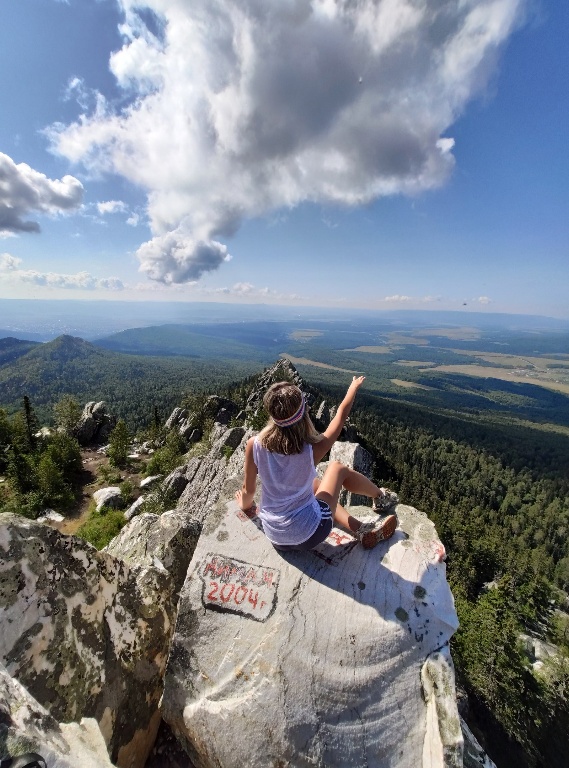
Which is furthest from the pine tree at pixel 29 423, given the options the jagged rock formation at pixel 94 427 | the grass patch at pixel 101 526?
the grass patch at pixel 101 526

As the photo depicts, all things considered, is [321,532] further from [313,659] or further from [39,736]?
[39,736]

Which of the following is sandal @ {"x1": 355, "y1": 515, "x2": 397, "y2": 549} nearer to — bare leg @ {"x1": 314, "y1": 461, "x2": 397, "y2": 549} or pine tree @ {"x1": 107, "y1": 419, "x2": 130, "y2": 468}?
bare leg @ {"x1": 314, "y1": 461, "x2": 397, "y2": 549}

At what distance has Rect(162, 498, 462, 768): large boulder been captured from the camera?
4.73 m

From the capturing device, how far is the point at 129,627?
6.07m

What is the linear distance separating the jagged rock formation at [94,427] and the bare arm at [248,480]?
60.0m

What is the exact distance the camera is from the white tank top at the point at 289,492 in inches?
239

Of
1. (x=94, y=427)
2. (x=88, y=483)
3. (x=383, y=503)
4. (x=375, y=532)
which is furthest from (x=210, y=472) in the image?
(x=94, y=427)

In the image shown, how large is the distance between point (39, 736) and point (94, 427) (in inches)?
2596

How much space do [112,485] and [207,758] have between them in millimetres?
42580

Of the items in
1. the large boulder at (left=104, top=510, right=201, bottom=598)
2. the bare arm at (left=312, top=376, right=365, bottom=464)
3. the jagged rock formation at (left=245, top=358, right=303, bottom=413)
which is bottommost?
the jagged rock formation at (left=245, top=358, right=303, bottom=413)

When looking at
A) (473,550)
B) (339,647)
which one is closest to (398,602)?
(339,647)

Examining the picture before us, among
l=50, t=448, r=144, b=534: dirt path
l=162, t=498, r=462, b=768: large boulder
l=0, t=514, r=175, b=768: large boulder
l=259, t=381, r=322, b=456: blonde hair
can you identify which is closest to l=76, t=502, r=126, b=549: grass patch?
l=50, t=448, r=144, b=534: dirt path

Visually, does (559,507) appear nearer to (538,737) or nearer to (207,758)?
(538,737)

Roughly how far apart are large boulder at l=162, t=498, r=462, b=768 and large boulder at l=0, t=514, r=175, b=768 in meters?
0.78
